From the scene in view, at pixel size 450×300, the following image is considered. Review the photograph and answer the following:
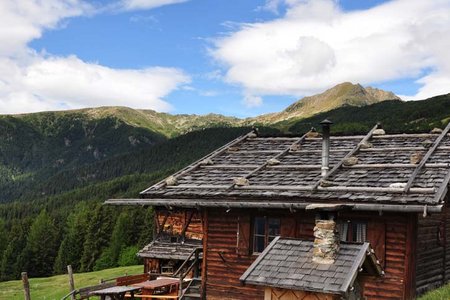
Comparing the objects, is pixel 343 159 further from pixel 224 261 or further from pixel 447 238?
pixel 224 261

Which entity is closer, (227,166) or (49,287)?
(227,166)

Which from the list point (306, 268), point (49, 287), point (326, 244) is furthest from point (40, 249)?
point (326, 244)

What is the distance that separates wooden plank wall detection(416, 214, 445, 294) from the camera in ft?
55.9

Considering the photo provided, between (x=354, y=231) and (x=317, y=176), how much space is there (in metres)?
2.97

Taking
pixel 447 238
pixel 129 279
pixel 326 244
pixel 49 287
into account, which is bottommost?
pixel 49 287

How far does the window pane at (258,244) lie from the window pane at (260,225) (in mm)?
205

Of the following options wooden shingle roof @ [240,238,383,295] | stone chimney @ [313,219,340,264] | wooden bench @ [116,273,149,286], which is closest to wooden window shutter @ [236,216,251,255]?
wooden bench @ [116,273,149,286]

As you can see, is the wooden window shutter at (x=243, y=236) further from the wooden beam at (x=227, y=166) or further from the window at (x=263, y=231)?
the wooden beam at (x=227, y=166)

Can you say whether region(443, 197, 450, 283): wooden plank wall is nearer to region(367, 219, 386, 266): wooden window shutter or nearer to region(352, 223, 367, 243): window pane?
region(367, 219, 386, 266): wooden window shutter

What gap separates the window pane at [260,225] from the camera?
19484mm

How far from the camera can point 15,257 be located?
316 ft

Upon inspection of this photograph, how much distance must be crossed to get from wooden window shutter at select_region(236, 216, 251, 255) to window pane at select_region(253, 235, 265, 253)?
1.03ft

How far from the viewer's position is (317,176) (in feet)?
64.6

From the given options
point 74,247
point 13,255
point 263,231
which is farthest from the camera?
point 13,255
